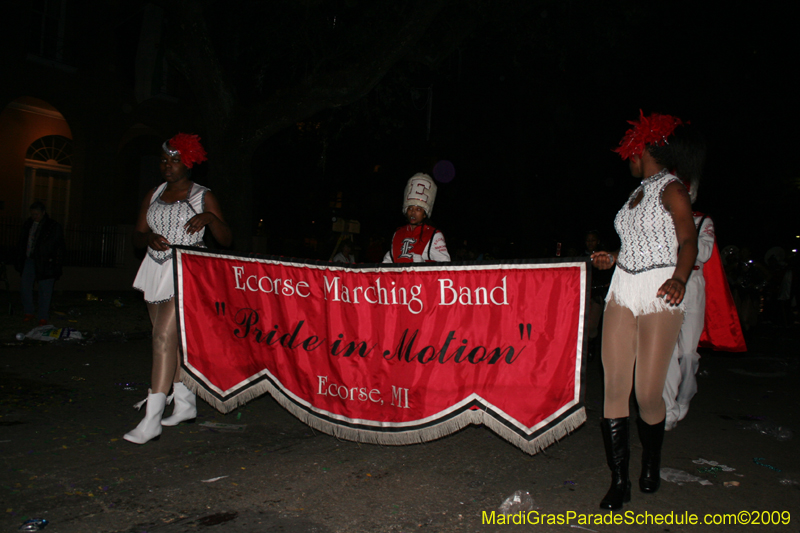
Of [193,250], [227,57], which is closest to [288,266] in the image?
[193,250]

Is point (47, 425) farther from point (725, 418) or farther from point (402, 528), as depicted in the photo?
point (725, 418)

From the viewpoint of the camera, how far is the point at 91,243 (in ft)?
54.9

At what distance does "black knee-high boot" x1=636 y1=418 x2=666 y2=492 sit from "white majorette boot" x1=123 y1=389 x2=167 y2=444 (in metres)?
3.06

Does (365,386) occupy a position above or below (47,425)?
above

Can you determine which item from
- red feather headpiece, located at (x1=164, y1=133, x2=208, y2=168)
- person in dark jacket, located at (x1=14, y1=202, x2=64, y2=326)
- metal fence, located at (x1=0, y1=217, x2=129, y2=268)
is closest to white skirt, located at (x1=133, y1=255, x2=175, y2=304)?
red feather headpiece, located at (x1=164, y1=133, x2=208, y2=168)

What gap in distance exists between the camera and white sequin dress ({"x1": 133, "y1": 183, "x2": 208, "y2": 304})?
15.2 ft

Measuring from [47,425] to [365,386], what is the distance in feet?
8.00

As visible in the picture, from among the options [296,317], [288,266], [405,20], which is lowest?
[296,317]

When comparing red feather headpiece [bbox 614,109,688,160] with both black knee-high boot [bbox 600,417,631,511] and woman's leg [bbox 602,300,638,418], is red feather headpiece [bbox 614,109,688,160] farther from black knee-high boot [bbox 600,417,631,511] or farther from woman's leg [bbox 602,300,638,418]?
black knee-high boot [bbox 600,417,631,511]

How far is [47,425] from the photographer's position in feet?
15.4

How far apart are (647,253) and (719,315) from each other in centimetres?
235

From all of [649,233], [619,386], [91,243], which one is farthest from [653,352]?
[91,243]

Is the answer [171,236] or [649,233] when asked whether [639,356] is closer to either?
[649,233]

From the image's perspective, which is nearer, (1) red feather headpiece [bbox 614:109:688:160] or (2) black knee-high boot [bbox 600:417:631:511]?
(2) black knee-high boot [bbox 600:417:631:511]
